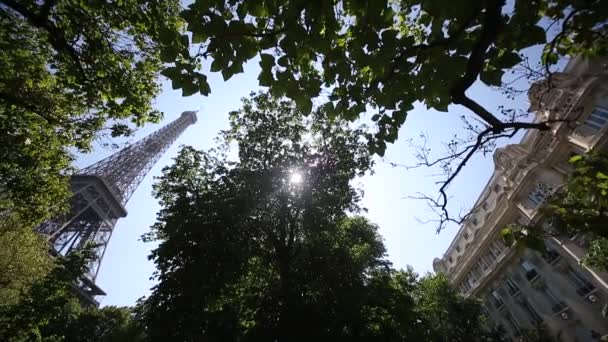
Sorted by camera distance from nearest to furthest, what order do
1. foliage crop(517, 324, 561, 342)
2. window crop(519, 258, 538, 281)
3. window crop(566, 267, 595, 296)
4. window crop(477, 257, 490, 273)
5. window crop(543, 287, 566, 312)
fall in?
window crop(566, 267, 595, 296)
foliage crop(517, 324, 561, 342)
window crop(543, 287, 566, 312)
window crop(519, 258, 538, 281)
window crop(477, 257, 490, 273)

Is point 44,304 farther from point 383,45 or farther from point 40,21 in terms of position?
point 383,45

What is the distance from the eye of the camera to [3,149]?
29.6ft

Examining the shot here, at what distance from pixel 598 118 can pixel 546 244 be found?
12.5 m

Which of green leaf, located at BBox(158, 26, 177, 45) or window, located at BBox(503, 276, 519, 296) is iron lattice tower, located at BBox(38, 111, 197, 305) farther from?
window, located at BBox(503, 276, 519, 296)

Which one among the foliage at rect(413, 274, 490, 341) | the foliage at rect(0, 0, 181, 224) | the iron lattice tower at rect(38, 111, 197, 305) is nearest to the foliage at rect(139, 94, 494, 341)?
the foliage at rect(0, 0, 181, 224)

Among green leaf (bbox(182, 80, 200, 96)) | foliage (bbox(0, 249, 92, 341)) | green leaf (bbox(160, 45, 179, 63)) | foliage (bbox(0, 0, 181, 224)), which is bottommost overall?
green leaf (bbox(182, 80, 200, 96))

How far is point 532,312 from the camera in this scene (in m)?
28.5

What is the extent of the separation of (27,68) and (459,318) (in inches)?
1321

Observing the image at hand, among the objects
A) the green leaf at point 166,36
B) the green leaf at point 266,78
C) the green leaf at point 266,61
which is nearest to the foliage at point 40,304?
the green leaf at point 166,36

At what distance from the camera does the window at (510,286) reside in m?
30.6

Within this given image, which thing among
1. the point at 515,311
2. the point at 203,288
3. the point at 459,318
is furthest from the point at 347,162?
the point at 515,311

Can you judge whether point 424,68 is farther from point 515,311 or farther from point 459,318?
point 515,311

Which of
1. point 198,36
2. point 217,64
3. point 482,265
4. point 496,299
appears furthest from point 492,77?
point 482,265

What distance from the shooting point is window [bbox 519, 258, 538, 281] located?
28222 mm
